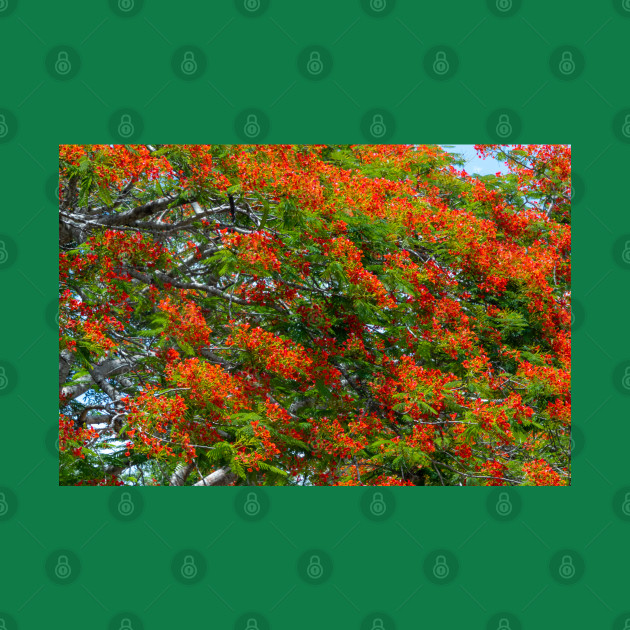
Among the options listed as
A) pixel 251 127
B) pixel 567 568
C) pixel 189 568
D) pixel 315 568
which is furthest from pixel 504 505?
pixel 251 127

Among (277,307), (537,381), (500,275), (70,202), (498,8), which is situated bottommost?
(537,381)

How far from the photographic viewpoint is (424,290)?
229 inches

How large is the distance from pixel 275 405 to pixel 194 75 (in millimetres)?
2529

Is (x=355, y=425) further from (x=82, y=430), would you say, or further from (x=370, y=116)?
(x=370, y=116)

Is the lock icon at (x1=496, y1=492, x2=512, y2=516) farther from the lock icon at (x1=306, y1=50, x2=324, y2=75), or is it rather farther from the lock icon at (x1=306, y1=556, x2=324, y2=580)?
the lock icon at (x1=306, y1=50, x2=324, y2=75)

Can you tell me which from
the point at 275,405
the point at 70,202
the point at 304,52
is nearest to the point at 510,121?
the point at 304,52

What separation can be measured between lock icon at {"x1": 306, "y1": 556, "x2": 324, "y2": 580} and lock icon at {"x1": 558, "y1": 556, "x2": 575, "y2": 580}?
51.5 inches

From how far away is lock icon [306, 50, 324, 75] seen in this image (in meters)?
3.87

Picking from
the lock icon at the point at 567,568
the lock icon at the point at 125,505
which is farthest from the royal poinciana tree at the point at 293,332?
the lock icon at the point at 567,568

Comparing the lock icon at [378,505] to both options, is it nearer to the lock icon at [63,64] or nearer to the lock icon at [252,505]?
the lock icon at [252,505]

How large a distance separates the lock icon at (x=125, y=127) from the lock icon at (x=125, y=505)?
218 cm

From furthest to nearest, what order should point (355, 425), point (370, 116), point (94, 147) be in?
point (355, 425)
point (94, 147)
point (370, 116)

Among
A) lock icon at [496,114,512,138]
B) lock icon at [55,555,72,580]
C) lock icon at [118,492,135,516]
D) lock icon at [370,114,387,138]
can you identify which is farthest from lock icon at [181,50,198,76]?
lock icon at [55,555,72,580]

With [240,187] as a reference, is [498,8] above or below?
above
